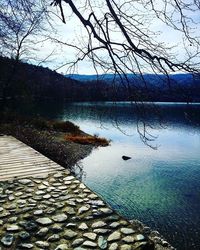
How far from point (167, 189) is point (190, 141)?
1939 cm

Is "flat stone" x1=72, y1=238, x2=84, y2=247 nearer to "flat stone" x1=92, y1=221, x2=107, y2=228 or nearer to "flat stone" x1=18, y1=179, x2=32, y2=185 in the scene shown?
"flat stone" x1=92, y1=221, x2=107, y2=228

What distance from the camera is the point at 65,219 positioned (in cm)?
601

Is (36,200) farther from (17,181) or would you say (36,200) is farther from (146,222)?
(146,222)

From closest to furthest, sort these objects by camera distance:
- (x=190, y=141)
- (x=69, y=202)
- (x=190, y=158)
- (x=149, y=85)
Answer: (x=149, y=85)
(x=69, y=202)
(x=190, y=158)
(x=190, y=141)

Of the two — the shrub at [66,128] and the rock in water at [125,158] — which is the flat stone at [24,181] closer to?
the rock in water at [125,158]

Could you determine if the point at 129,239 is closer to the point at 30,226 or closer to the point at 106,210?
the point at 106,210

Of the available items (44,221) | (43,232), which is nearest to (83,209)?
(44,221)

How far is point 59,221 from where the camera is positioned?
5.94m

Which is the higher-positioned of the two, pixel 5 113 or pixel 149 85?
pixel 149 85

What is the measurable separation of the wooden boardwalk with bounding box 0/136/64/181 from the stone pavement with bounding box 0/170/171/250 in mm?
829

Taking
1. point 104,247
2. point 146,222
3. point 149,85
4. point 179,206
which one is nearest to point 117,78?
point 149,85

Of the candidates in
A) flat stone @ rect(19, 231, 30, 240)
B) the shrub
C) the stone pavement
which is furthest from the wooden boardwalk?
the shrub

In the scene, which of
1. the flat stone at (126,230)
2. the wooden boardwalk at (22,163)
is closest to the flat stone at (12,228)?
the flat stone at (126,230)

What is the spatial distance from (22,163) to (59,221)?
418cm
